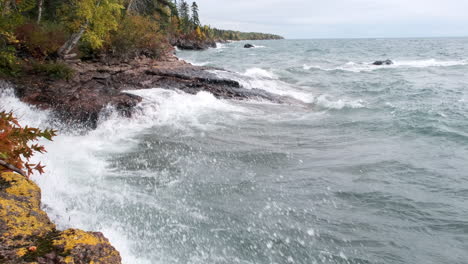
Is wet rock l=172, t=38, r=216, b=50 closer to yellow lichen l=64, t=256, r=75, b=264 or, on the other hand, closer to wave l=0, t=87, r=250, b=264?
wave l=0, t=87, r=250, b=264

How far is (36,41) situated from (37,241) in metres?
14.8

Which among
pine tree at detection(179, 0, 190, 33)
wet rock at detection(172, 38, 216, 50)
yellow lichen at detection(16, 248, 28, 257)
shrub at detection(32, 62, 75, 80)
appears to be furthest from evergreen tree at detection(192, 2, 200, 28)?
yellow lichen at detection(16, 248, 28, 257)

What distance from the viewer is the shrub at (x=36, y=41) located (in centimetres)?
1491

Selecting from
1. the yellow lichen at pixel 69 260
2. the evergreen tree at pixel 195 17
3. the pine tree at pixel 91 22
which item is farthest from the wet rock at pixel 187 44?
the yellow lichen at pixel 69 260

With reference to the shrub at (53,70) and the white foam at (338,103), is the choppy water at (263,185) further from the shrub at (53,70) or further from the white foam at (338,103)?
the shrub at (53,70)

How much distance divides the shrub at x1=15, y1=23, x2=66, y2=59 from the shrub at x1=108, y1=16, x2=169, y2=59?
4703mm

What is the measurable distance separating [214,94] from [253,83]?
170 inches

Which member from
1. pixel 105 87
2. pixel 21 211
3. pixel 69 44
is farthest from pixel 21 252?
pixel 69 44

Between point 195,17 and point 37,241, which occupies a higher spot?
point 195,17

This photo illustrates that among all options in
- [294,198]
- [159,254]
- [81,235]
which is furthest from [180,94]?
[81,235]

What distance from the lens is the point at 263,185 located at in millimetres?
7172

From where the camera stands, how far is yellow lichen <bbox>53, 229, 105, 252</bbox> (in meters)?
2.97

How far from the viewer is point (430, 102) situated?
55.3 feet

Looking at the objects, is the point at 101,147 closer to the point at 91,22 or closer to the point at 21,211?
the point at 21,211
